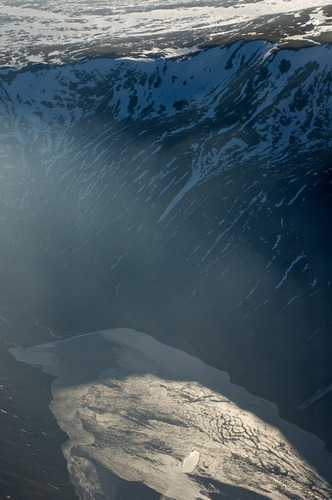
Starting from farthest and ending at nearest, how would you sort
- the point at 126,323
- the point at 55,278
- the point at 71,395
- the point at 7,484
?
the point at 55,278 → the point at 126,323 → the point at 71,395 → the point at 7,484

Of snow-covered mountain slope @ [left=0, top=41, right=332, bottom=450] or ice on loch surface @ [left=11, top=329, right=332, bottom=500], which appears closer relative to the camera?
ice on loch surface @ [left=11, top=329, right=332, bottom=500]

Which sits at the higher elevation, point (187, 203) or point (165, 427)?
point (187, 203)

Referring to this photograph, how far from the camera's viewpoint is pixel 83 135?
14362 centimetres

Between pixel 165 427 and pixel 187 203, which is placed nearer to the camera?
pixel 165 427

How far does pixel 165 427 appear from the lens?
90625 mm

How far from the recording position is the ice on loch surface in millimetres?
78688

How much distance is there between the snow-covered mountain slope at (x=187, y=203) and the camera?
101188 millimetres

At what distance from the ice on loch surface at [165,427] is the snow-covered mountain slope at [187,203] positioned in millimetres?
4494

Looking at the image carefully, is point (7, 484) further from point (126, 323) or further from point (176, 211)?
point (176, 211)

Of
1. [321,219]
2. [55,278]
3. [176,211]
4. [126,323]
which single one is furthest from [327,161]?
[55,278]

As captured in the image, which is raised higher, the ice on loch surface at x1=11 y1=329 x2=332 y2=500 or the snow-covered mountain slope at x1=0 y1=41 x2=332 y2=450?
the snow-covered mountain slope at x1=0 y1=41 x2=332 y2=450

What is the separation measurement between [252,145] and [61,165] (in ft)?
147

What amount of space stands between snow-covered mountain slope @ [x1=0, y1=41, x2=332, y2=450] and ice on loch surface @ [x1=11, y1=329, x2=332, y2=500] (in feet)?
14.7

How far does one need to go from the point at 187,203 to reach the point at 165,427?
45279 millimetres
